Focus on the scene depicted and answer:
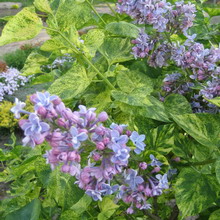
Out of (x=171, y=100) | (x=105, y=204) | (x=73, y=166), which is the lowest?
(x=105, y=204)

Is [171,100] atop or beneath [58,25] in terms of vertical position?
beneath

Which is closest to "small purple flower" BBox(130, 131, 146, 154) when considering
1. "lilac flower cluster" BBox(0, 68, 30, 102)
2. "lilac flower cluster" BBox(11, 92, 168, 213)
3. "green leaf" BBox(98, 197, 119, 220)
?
"lilac flower cluster" BBox(11, 92, 168, 213)

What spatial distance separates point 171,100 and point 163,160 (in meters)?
0.23

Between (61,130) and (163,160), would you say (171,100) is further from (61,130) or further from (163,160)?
(61,130)

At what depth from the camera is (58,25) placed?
80 centimetres

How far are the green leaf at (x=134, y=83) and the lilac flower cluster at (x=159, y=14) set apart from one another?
0.59 ft

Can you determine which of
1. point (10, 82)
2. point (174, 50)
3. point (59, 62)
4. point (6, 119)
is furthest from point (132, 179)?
point (10, 82)

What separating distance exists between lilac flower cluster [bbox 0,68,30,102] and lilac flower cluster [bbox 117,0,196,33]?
327cm

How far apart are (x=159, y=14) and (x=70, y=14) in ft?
0.95

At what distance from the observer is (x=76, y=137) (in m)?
0.54

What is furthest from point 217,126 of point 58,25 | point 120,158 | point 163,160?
point 58,25

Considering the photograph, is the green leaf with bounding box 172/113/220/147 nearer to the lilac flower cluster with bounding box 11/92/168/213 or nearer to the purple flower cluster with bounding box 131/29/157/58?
the lilac flower cluster with bounding box 11/92/168/213

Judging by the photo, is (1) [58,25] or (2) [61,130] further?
(1) [58,25]

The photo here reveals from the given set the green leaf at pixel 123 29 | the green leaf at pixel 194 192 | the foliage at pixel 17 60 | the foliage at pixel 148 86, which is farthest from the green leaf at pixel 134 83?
the foliage at pixel 17 60
